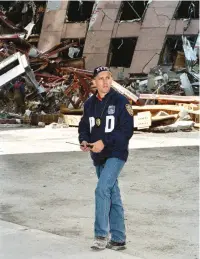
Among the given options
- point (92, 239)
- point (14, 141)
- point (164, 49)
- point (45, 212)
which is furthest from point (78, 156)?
point (164, 49)

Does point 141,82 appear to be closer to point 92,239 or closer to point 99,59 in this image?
point 99,59

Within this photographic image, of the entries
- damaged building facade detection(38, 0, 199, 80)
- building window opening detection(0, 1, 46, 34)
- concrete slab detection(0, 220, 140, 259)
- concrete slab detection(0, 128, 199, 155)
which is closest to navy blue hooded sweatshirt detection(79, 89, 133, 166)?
concrete slab detection(0, 220, 140, 259)

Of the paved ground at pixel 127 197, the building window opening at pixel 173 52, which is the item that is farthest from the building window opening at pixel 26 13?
the paved ground at pixel 127 197

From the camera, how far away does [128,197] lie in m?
7.46

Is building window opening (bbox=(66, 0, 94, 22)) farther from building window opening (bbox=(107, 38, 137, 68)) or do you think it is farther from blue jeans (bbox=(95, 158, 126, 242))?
blue jeans (bbox=(95, 158, 126, 242))

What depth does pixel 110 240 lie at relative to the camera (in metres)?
5.09

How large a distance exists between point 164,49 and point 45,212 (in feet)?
67.1

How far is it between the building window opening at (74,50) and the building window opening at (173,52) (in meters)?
4.58

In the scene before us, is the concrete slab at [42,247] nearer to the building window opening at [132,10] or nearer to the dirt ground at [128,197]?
the dirt ground at [128,197]

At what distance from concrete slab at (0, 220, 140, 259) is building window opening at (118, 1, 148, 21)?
22956 millimetres

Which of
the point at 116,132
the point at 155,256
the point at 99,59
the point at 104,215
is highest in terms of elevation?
the point at 99,59

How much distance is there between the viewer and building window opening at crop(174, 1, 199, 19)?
26.2 m

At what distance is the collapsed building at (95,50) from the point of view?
20.5 m

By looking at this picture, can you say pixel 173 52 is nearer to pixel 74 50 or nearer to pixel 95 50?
pixel 95 50
